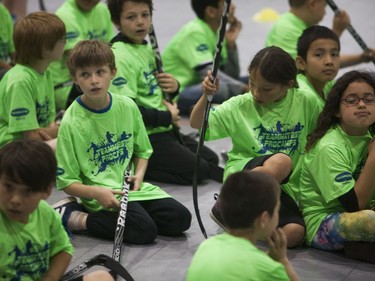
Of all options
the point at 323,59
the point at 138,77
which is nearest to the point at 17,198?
the point at 138,77

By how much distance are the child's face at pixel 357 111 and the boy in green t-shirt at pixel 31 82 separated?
1.31 m

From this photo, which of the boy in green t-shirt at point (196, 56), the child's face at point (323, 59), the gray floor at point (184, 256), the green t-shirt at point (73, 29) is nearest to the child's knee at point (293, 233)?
the gray floor at point (184, 256)

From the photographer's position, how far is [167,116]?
14.2 ft

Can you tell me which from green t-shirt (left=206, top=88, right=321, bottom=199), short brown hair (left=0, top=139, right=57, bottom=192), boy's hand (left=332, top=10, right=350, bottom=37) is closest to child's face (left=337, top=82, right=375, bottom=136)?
Answer: green t-shirt (left=206, top=88, right=321, bottom=199)

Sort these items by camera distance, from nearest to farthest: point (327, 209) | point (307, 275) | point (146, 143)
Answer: point (307, 275) < point (327, 209) < point (146, 143)

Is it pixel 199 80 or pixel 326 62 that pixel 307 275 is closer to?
pixel 326 62

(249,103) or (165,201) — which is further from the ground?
(249,103)

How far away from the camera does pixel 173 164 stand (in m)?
4.32

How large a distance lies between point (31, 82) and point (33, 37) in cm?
20

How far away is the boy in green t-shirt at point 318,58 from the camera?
3.98 meters

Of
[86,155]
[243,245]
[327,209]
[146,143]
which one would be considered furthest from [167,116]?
[243,245]

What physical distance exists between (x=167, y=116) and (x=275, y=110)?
2.69 feet

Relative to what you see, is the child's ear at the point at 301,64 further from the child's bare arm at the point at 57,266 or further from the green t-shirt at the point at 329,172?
the child's bare arm at the point at 57,266

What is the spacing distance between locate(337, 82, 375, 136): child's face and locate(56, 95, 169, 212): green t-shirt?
2.66 ft
